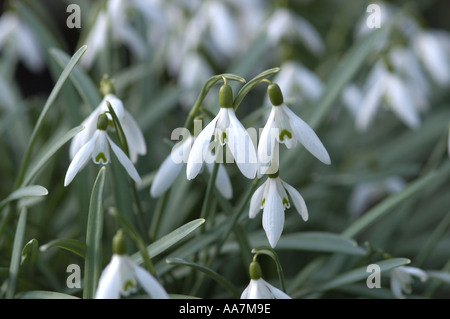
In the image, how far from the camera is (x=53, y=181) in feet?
5.03

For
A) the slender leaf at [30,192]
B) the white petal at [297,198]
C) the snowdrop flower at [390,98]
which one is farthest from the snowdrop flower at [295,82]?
the slender leaf at [30,192]

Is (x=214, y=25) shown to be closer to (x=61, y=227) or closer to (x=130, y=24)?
(x=130, y=24)

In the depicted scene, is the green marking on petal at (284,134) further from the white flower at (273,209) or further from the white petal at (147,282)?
the white petal at (147,282)

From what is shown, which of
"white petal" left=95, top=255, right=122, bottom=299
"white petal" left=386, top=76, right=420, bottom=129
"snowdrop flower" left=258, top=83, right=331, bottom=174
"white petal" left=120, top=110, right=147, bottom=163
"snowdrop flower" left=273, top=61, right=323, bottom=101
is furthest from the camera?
"snowdrop flower" left=273, top=61, right=323, bottom=101

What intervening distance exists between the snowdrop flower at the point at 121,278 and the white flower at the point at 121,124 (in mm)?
238

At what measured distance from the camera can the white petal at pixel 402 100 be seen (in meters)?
1.32

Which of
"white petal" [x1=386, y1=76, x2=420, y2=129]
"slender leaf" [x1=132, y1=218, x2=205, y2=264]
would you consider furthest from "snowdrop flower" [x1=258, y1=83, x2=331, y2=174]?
"white petal" [x1=386, y1=76, x2=420, y2=129]

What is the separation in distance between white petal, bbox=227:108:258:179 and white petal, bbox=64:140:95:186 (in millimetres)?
208

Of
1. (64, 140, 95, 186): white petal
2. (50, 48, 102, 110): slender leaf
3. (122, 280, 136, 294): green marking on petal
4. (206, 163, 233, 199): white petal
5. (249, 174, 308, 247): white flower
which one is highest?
(50, 48, 102, 110): slender leaf

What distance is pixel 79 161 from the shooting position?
2.60 ft

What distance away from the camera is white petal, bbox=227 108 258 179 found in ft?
2.52

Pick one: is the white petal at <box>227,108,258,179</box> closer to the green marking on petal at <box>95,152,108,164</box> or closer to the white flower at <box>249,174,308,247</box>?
the white flower at <box>249,174,308,247</box>

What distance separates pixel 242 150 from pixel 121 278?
0.24m

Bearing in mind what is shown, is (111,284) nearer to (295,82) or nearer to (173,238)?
(173,238)
